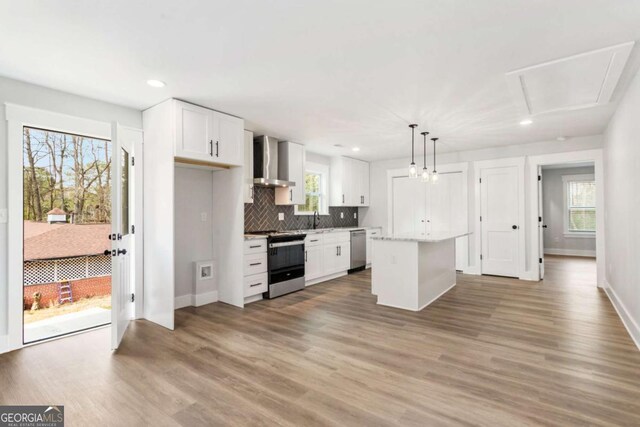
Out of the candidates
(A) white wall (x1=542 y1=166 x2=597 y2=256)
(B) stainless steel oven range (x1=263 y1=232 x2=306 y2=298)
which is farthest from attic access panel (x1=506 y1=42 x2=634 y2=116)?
(A) white wall (x1=542 y1=166 x2=597 y2=256)

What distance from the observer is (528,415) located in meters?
1.89

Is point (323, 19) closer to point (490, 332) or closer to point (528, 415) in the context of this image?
point (528, 415)

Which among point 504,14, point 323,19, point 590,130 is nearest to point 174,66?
point 323,19

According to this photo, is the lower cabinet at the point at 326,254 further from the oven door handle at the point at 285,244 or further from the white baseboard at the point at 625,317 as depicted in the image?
the white baseboard at the point at 625,317

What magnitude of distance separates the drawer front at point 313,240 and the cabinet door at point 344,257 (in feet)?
1.99

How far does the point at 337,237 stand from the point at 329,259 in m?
0.46

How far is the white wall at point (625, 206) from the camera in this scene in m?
2.88

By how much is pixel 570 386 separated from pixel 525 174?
4.45 m

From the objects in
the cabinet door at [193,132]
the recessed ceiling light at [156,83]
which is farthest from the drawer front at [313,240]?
the recessed ceiling light at [156,83]

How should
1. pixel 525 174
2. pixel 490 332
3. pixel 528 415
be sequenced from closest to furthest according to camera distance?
1. pixel 528 415
2. pixel 490 332
3. pixel 525 174

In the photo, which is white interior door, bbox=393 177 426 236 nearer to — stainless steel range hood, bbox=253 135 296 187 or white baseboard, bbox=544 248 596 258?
stainless steel range hood, bbox=253 135 296 187

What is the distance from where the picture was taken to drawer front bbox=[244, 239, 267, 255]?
4.25 meters

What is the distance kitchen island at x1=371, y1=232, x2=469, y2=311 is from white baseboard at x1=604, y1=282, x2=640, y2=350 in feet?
5.97

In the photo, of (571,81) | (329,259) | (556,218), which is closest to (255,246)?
(329,259)
